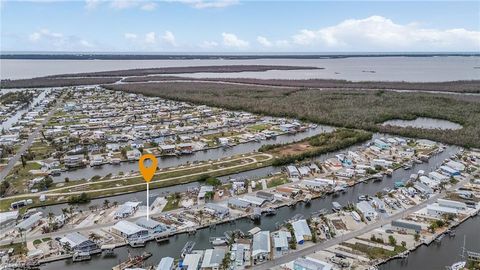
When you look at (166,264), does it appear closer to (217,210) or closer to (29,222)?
(217,210)

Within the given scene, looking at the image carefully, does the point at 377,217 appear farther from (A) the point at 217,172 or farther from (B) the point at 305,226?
(A) the point at 217,172

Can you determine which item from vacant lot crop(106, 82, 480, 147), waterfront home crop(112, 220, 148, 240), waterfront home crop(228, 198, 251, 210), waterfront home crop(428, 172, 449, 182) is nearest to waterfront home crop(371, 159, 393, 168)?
waterfront home crop(428, 172, 449, 182)

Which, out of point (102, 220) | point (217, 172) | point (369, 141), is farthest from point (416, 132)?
point (102, 220)

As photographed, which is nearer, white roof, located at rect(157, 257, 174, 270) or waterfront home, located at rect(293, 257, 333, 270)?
waterfront home, located at rect(293, 257, 333, 270)

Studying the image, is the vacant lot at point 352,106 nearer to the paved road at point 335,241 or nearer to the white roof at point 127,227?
the paved road at point 335,241

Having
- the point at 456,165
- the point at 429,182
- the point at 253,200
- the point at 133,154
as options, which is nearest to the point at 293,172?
the point at 253,200

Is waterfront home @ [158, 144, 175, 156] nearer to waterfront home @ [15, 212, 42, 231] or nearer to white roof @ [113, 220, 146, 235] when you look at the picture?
waterfront home @ [15, 212, 42, 231]
